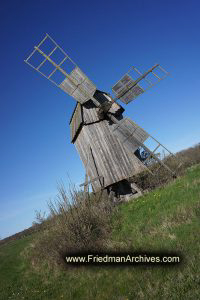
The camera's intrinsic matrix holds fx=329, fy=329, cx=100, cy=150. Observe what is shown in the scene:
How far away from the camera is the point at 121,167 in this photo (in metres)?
18.4

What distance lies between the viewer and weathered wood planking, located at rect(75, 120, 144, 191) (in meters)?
18.4

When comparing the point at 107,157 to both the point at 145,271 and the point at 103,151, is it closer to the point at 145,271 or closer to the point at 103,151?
the point at 103,151

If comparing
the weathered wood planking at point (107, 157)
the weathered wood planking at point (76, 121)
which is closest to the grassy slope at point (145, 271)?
the weathered wood planking at point (107, 157)

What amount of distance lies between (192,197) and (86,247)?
3783 millimetres

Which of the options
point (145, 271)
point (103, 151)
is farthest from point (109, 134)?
point (145, 271)

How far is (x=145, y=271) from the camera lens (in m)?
7.27

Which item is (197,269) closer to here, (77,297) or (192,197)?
(77,297)

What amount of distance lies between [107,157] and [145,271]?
37.9ft

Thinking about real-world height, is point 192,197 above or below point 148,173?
below

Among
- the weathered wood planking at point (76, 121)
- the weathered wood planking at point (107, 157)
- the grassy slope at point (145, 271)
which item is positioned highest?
the weathered wood planking at point (76, 121)

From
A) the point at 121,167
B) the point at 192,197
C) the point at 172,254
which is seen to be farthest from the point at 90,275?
the point at 121,167

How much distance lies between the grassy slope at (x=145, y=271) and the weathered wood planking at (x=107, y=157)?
5.09 meters

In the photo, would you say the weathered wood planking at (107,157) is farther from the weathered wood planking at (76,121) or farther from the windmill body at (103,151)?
the weathered wood planking at (76,121)

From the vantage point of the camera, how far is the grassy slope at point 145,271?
6.18 metres
